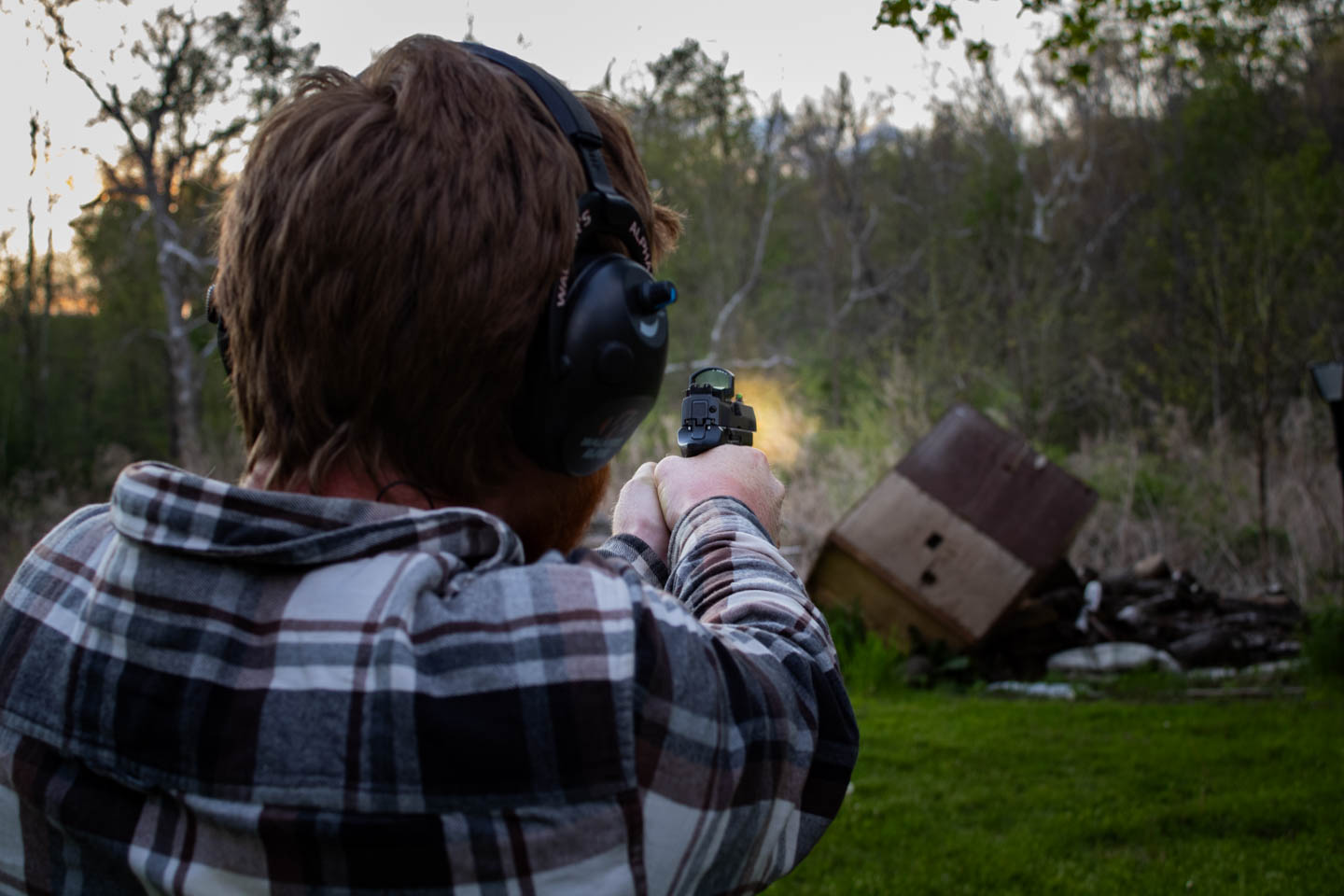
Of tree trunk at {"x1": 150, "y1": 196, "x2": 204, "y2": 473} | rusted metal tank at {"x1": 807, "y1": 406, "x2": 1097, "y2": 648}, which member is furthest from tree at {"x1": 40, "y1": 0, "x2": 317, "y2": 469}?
rusted metal tank at {"x1": 807, "y1": 406, "x2": 1097, "y2": 648}

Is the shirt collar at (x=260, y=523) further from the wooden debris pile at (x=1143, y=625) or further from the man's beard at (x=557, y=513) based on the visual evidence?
the wooden debris pile at (x=1143, y=625)

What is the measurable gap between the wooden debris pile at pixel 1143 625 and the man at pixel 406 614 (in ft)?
19.2

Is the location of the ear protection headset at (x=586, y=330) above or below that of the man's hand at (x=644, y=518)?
above

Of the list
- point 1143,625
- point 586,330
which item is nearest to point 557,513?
point 586,330

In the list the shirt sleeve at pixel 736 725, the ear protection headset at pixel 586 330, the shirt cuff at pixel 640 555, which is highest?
the ear protection headset at pixel 586 330

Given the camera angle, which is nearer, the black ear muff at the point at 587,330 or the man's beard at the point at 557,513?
the black ear muff at the point at 587,330

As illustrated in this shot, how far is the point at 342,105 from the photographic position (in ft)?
3.13

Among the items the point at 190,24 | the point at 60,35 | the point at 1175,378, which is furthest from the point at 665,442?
the point at 190,24

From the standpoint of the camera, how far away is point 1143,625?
7.09 meters

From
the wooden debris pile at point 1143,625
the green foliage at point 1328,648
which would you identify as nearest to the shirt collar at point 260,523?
the wooden debris pile at point 1143,625

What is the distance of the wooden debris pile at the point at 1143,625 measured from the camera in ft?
21.9

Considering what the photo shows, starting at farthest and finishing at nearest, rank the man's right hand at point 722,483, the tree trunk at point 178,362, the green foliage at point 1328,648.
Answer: the tree trunk at point 178,362 < the green foliage at point 1328,648 < the man's right hand at point 722,483

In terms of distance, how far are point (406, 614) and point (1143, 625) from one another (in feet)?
23.7

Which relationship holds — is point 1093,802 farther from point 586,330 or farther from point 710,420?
point 586,330
